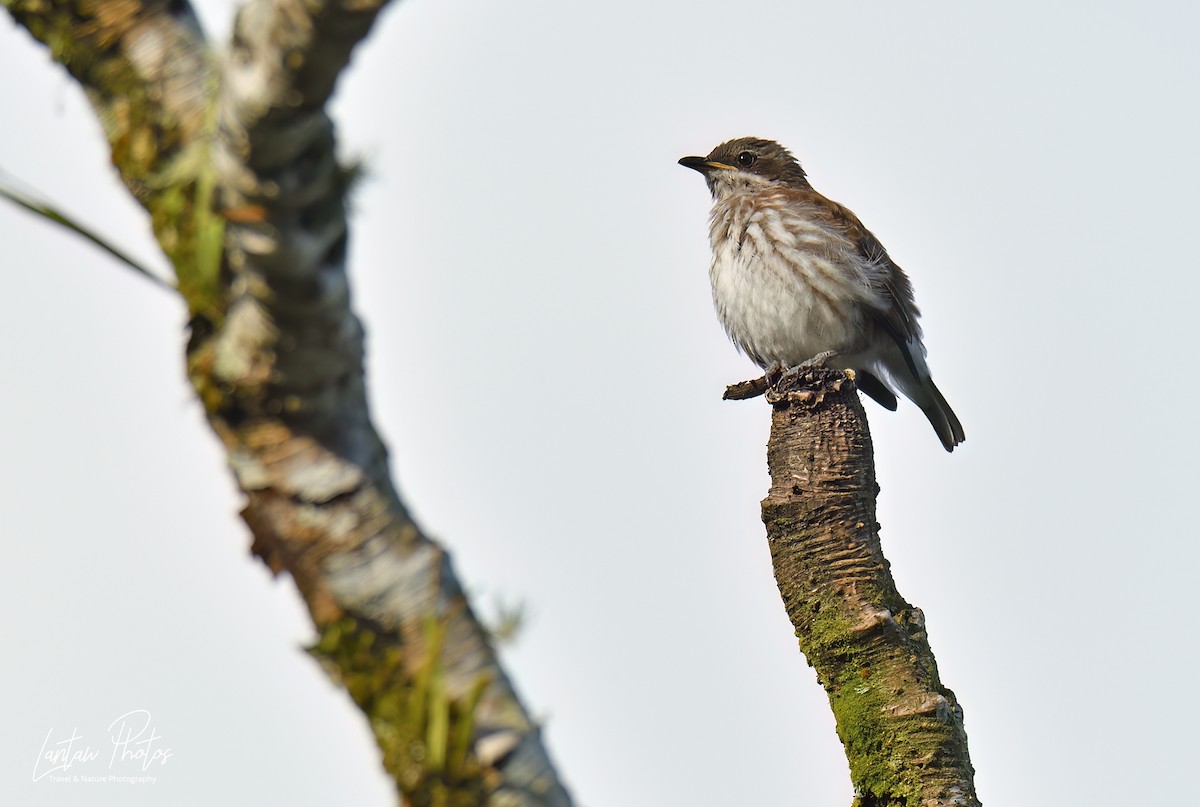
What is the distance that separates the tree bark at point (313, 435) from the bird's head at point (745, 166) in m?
9.29

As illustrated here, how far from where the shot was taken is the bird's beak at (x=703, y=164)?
1184 cm

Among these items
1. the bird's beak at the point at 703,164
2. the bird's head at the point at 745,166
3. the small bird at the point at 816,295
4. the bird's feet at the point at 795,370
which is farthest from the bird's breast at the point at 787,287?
the bird's beak at the point at 703,164

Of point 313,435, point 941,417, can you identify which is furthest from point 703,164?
point 313,435

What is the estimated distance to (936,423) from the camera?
11.3m

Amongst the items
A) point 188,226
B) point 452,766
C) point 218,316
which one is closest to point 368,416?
point 218,316

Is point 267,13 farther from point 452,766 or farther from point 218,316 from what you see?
point 452,766

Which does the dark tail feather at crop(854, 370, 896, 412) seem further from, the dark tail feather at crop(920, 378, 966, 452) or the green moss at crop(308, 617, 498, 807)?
the green moss at crop(308, 617, 498, 807)

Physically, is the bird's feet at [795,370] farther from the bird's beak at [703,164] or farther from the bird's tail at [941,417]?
the bird's beak at [703,164]

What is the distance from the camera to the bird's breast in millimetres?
10188

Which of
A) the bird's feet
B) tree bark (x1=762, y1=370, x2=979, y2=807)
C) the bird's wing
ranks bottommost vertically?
tree bark (x1=762, y1=370, x2=979, y2=807)

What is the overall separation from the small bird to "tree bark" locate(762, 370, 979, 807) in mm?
3656

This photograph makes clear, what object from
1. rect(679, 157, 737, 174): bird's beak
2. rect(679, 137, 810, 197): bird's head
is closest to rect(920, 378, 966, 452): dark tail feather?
rect(679, 137, 810, 197): bird's head

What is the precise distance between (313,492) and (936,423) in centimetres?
934

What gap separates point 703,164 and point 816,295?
234 centimetres
